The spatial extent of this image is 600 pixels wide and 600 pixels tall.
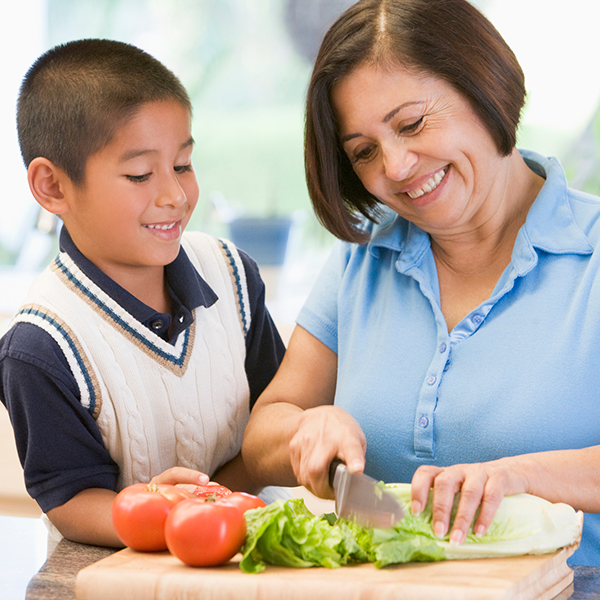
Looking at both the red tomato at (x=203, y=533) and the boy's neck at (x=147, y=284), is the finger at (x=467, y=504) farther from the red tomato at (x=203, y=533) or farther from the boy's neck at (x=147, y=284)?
the boy's neck at (x=147, y=284)

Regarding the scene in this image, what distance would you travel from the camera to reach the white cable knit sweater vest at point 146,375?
1.27 meters

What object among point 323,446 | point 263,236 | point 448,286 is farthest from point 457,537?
point 263,236

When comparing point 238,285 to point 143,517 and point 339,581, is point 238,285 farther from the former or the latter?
point 339,581

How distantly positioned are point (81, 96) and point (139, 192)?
0.21 metres

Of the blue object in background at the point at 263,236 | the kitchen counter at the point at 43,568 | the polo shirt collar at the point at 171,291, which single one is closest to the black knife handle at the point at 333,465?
the kitchen counter at the point at 43,568

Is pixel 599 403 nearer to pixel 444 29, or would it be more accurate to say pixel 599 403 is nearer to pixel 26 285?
pixel 444 29

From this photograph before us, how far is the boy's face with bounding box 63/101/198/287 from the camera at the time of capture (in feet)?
4.12

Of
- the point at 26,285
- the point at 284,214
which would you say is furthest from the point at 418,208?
the point at 26,285

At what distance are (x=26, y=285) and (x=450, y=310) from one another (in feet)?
8.79

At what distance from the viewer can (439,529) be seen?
958mm

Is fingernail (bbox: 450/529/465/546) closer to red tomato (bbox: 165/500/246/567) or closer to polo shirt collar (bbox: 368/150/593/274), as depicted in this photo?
red tomato (bbox: 165/500/246/567)

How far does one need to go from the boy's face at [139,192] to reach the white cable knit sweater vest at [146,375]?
0.31ft

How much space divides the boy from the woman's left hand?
14.7 inches

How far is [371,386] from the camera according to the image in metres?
1.34
